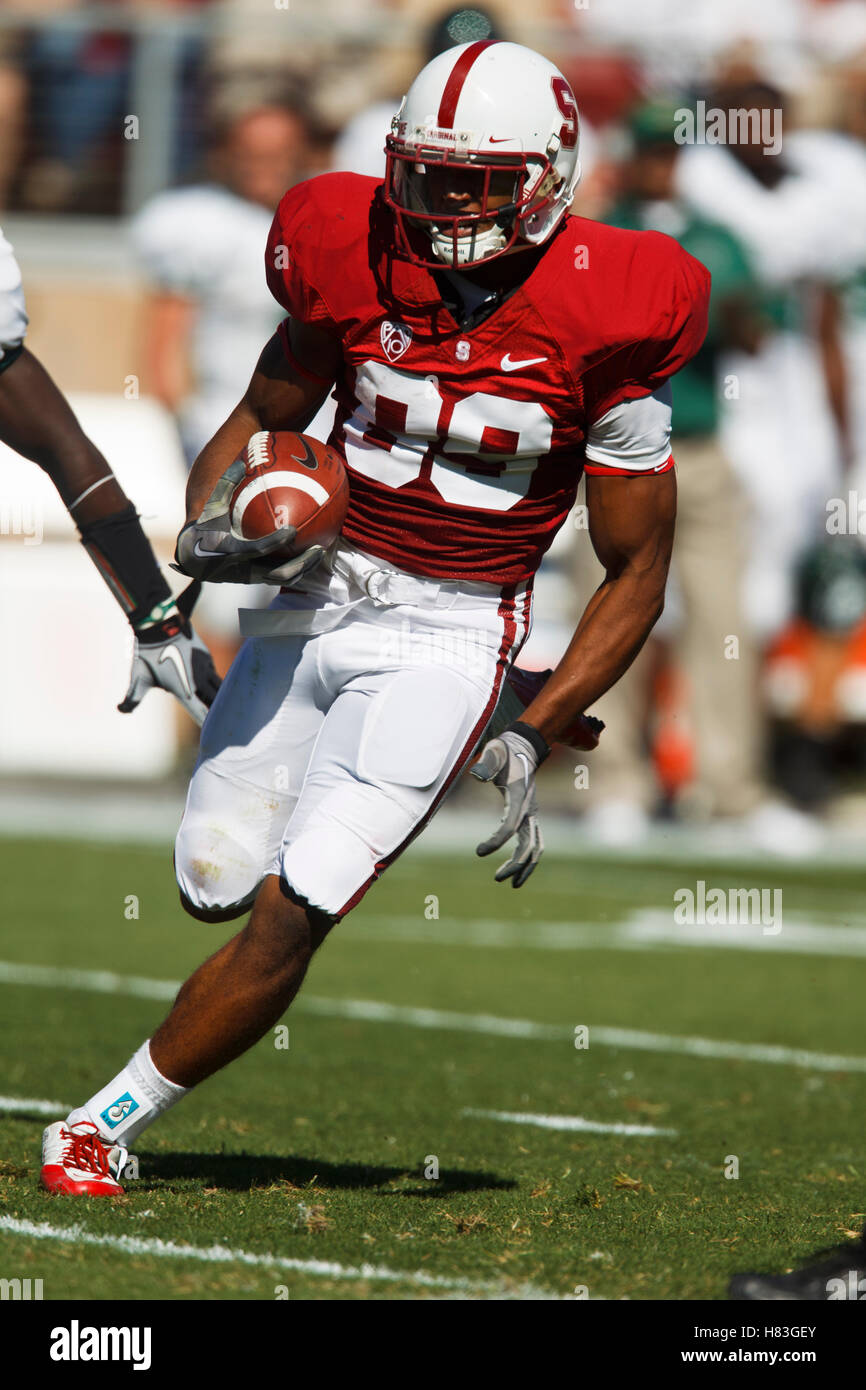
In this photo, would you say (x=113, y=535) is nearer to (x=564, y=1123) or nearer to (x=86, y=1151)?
(x=86, y=1151)

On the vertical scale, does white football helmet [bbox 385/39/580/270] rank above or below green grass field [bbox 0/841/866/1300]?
above

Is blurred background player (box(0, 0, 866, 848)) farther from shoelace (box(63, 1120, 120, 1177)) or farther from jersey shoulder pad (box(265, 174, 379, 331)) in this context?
shoelace (box(63, 1120, 120, 1177))

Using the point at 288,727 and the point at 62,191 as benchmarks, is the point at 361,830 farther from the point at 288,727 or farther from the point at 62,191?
the point at 62,191

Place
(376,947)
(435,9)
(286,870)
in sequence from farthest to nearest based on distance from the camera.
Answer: (435,9), (376,947), (286,870)

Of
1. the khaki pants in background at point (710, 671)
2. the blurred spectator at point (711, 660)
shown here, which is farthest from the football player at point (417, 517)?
the khaki pants in background at point (710, 671)

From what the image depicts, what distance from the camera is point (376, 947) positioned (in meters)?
6.94

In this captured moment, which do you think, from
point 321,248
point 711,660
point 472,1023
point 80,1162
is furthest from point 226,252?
point 80,1162

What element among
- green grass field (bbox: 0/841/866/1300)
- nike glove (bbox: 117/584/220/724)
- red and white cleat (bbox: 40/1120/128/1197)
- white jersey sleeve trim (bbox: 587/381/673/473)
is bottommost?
green grass field (bbox: 0/841/866/1300)

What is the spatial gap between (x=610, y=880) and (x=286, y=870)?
470 centimetres

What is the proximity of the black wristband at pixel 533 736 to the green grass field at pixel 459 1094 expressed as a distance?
30.7 inches

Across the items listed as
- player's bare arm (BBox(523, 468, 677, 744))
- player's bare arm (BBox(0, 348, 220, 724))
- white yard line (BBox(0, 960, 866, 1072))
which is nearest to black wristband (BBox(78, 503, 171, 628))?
player's bare arm (BBox(0, 348, 220, 724))

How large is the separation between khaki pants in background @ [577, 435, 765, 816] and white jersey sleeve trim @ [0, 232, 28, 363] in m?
4.83

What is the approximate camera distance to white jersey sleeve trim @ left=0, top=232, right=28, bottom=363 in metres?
4.31
